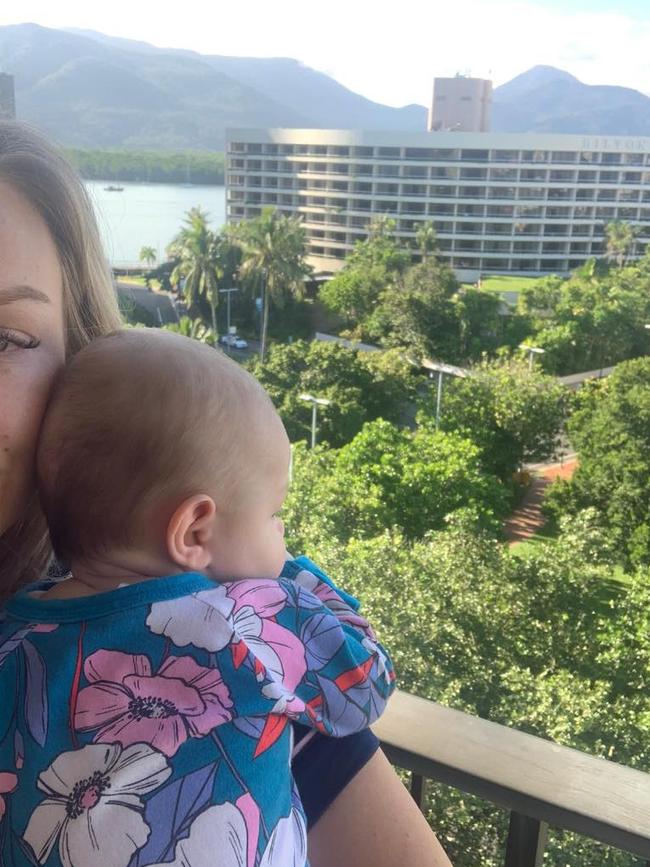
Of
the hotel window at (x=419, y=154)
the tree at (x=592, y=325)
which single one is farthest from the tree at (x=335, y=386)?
the hotel window at (x=419, y=154)

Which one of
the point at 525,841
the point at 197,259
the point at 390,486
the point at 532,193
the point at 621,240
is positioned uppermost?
the point at 532,193

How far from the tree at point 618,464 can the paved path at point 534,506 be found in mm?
206

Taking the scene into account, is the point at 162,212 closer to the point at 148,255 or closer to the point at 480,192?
the point at 148,255

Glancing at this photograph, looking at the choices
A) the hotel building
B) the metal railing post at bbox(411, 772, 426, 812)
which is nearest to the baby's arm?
the metal railing post at bbox(411, 772, 426, 812)

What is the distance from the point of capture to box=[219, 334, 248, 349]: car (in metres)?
10.7

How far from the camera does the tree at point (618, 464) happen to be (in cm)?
521

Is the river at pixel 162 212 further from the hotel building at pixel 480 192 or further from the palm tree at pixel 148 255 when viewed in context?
the hotel building at pixel 480 192

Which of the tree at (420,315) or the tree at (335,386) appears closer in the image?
the tree at (335,386)

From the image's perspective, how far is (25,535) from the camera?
0.51m

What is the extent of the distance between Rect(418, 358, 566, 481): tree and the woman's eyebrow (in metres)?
6.72

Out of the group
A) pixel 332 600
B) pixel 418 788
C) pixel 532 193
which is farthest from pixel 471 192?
pixel 332 600

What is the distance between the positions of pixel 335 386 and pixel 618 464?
9.66 ft

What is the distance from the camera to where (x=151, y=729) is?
13.7 inches

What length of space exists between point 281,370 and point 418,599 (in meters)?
5.11
